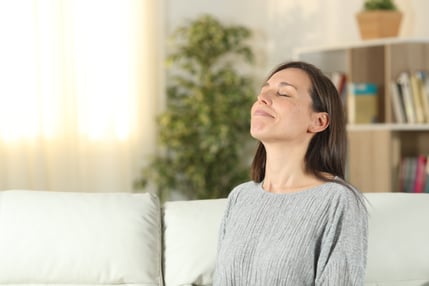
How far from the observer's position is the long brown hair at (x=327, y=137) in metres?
A: 1.88

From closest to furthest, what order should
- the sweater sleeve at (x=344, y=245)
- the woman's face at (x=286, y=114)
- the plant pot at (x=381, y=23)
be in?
1. the sweater sleeve at (x=344, y=245)
2. the woman's face at (x=286, y=114)
3. the plant pot at (x=381, y=23)

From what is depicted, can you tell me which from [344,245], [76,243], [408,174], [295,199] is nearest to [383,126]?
[408,174]

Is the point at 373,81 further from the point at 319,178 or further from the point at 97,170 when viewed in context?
the point at 319,178

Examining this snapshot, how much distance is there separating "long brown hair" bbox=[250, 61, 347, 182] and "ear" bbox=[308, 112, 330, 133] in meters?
0.01

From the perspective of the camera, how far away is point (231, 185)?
5.07 metres

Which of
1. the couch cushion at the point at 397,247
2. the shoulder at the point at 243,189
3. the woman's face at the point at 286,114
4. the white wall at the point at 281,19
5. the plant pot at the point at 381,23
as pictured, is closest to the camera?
the woman's face at the point at 286,114

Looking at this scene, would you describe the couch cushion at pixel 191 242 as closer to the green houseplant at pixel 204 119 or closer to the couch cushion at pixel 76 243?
the couch cushion at pixel 76 243

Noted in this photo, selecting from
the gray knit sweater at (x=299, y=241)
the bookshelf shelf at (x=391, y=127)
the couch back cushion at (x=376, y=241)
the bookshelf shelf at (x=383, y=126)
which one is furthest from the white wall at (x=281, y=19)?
the gray knit sweater at (x=299, y=241)

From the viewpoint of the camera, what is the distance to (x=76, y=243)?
224 centimetres

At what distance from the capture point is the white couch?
2152 mm

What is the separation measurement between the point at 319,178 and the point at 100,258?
0.74 meters

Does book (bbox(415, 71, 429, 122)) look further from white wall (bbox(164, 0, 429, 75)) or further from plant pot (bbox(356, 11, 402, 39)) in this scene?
white wall (bbox(164, 0, 429, 75))

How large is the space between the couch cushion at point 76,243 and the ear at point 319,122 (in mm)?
681

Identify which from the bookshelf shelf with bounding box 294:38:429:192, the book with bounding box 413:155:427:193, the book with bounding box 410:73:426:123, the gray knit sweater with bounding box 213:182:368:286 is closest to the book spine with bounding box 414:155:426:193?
the book with bounding box 413:155:427:193
